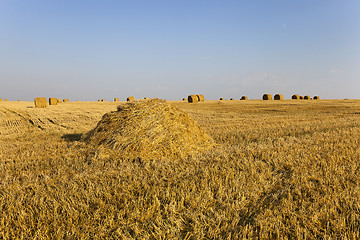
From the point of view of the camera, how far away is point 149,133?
19.1 feet

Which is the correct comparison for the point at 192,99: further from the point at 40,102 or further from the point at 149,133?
the point at 149,133

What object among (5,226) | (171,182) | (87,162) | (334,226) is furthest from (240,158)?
(5,226)

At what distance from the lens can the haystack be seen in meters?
5.46

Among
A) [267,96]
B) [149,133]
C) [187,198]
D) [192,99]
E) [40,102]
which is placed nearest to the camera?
[187,198]

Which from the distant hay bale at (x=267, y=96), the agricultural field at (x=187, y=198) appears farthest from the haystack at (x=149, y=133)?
the distant hay bale at (x=267, y=96)

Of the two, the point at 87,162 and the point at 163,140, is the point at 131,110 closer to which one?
the point at 163,140

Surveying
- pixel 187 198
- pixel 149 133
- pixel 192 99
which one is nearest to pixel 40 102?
pixel 192 99

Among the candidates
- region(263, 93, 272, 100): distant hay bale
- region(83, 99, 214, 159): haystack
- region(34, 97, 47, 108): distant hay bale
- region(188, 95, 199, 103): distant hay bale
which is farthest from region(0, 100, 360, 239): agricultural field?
region(263, 93, 272, 100): distant hay bale

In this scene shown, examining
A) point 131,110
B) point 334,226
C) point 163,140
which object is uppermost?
point 131,110

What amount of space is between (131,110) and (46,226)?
4.41m

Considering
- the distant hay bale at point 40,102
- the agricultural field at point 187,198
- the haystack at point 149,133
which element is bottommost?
the agricultural field at point 187,198

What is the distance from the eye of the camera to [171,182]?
3578 mm

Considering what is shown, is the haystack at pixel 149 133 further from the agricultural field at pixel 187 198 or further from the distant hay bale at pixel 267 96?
the distant hay bale at pixel 267 96

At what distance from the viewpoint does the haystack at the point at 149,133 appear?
546 centimetres
